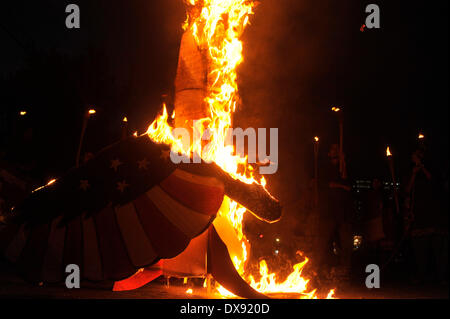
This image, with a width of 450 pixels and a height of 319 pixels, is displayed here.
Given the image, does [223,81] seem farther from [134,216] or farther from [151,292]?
[151,292]

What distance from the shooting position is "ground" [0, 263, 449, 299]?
16.8 ft

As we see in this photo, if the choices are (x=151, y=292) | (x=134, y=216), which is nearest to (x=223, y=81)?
(x=134, y=216)

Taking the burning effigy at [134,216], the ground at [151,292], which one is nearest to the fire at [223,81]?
the burning effigy at [134,216]

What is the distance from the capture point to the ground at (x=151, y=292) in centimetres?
513

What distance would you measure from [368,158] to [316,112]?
9.31 ft

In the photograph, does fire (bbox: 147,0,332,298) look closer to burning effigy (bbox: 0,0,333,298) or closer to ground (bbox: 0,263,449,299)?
burning effigy (bbox: 0,0,333,298)

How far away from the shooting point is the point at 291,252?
26.3 ft

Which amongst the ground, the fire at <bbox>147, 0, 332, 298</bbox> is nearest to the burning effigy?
the fire at <bbox>147, 0, 332, 298</bbox>

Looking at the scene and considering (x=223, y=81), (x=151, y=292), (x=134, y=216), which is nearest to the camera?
(x=134, y=216)

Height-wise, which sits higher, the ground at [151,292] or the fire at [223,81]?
the fire at [223,81]

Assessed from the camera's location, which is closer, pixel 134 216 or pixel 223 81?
pixel 134 216

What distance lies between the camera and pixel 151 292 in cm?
579

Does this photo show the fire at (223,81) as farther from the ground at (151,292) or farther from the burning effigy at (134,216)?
the ground at (151,292)

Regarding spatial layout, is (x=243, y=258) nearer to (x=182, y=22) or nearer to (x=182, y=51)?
(x=182, y=51)
